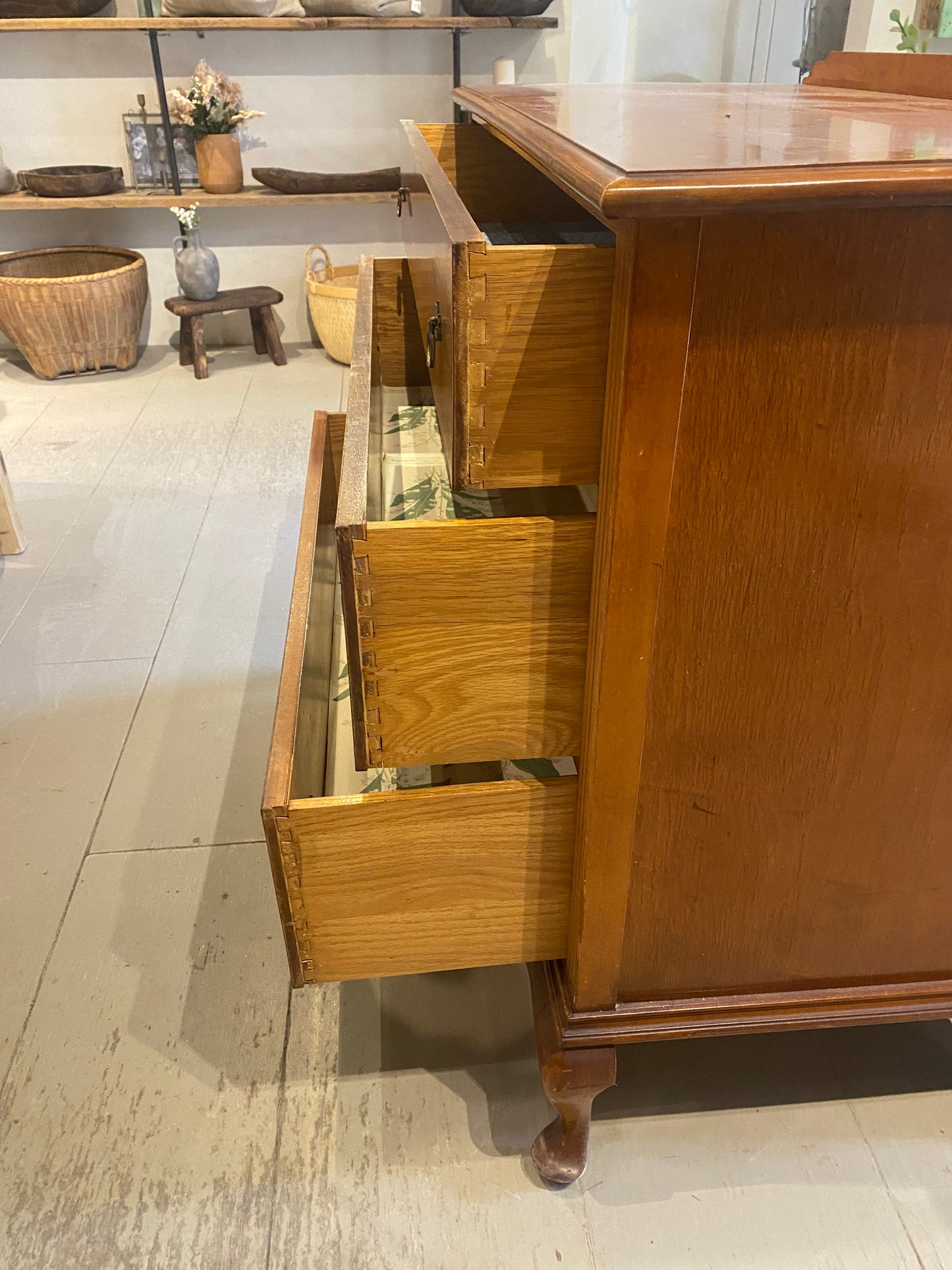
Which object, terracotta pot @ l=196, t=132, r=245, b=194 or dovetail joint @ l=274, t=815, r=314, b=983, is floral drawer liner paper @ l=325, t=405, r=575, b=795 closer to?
dovetail joint @ l=274, t=815, r=314, b=983

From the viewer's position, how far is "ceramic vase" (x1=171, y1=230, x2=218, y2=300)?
10.2 ft

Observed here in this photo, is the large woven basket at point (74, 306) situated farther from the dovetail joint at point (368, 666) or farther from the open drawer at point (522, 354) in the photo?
the dovetail joint at point (368, 666)

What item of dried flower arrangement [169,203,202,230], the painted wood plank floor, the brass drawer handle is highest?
the brass drawer handle

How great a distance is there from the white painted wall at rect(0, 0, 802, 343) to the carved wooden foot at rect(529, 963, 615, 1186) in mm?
2982

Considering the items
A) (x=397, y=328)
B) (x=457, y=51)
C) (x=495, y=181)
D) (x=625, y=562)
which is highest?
(x=457, y=51)

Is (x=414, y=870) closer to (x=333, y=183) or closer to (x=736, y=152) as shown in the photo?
(x=736, y=152)

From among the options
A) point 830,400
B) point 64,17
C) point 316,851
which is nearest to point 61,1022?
point 316,851

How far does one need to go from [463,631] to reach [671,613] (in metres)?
0.15

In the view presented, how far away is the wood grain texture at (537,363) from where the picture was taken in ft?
2.00

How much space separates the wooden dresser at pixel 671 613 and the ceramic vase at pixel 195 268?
2.40m

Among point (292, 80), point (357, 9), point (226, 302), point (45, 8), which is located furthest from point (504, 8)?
point (45, 8)

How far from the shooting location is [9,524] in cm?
207

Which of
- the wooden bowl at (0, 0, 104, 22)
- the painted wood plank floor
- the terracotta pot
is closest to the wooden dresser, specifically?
the painted wood plank floor

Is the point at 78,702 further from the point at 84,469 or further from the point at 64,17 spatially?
the point at 64,17
